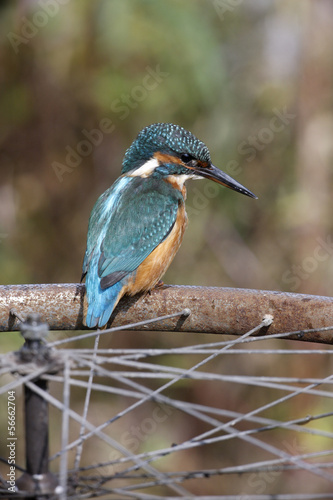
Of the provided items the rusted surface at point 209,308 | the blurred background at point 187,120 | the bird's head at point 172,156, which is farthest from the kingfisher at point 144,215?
the blurred background at point 187,120

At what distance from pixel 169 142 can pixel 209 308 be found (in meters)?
0.97

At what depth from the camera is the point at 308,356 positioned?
12.3 feet

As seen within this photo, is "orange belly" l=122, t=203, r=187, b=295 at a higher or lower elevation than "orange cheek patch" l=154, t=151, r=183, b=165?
lower

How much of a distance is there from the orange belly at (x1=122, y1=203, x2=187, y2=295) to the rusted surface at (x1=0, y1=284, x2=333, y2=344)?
46cm

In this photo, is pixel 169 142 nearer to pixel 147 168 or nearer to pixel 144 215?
pixel 147 168

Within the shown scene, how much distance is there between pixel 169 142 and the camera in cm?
240

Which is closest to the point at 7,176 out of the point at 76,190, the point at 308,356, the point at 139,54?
the point at 76,190

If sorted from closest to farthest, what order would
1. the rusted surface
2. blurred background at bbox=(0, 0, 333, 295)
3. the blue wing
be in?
the rusted surface, the blue wing, blurred background at bbox=(0, 0, 333, 295)

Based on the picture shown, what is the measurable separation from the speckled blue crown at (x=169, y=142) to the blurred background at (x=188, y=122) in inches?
32.9

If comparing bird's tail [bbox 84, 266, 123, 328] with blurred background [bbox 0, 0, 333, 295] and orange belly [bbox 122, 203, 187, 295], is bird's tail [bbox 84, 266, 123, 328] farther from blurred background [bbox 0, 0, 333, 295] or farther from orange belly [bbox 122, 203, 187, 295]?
blurred background [bbox 0, 0, 333, 295]

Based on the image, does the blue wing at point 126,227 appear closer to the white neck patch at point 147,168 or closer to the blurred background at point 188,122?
the white neck patch at point 147,168

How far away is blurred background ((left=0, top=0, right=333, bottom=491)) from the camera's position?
3297 mm

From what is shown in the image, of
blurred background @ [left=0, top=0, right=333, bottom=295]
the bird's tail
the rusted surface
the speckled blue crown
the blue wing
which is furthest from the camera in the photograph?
blurred background @ [left=0, top=0, right=333, bottom=295]

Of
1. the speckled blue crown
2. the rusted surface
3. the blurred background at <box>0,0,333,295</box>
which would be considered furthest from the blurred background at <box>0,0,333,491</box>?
the rusted surface
